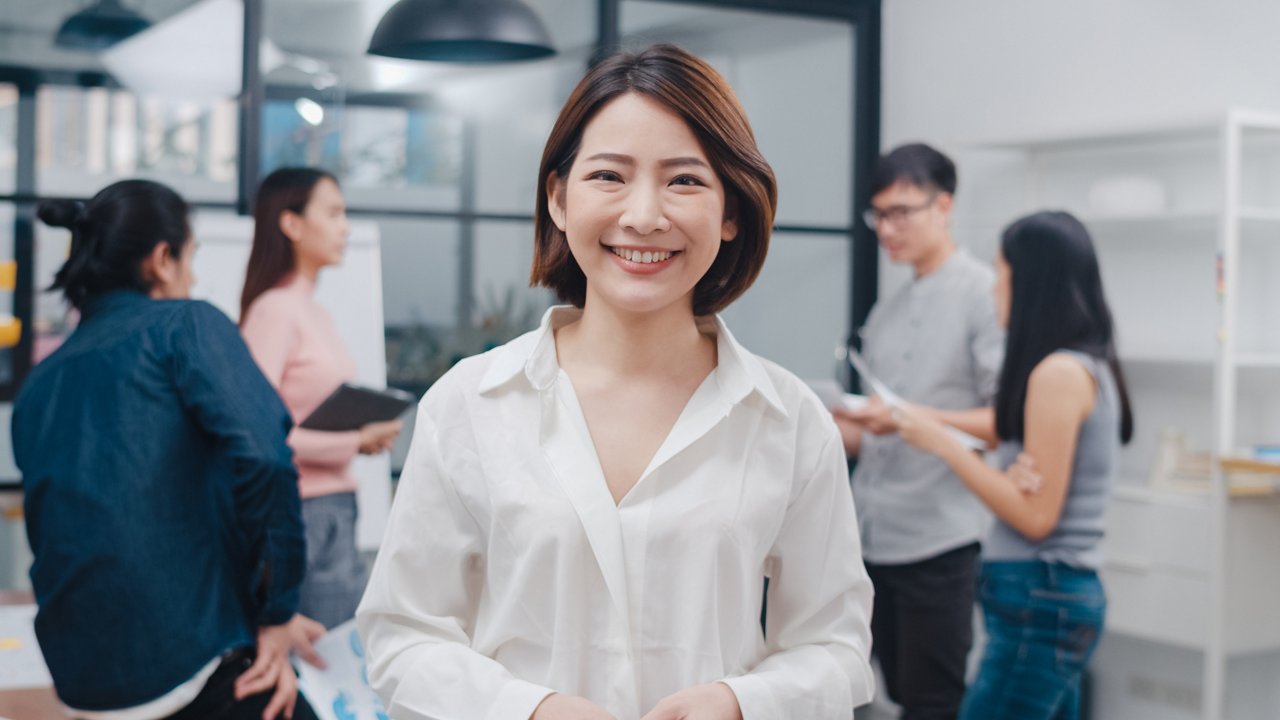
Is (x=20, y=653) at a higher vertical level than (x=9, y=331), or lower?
lower

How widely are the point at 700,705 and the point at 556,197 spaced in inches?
19.8

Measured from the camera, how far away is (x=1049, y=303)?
7.86 feet

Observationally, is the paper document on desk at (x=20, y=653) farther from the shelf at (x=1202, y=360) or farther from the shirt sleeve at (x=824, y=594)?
the shelf at (x=1202, y=360)

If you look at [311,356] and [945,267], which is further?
[945,267]

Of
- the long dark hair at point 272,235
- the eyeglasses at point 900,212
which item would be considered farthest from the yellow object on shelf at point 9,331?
the eyeglasses at point 900,212

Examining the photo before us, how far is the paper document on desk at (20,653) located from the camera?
208cm

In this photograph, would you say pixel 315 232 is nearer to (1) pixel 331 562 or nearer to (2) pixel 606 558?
(1) pixel 331 562

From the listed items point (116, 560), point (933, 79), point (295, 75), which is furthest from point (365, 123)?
point (116, 560)

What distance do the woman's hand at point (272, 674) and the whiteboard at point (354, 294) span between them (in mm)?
1781

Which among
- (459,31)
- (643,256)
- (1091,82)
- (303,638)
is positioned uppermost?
(1091,82)

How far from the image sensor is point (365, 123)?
437 cm

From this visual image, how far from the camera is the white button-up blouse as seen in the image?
1153mm

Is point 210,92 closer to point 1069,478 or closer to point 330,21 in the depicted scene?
point 330,21

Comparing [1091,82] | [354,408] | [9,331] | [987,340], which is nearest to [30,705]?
[354,408]
